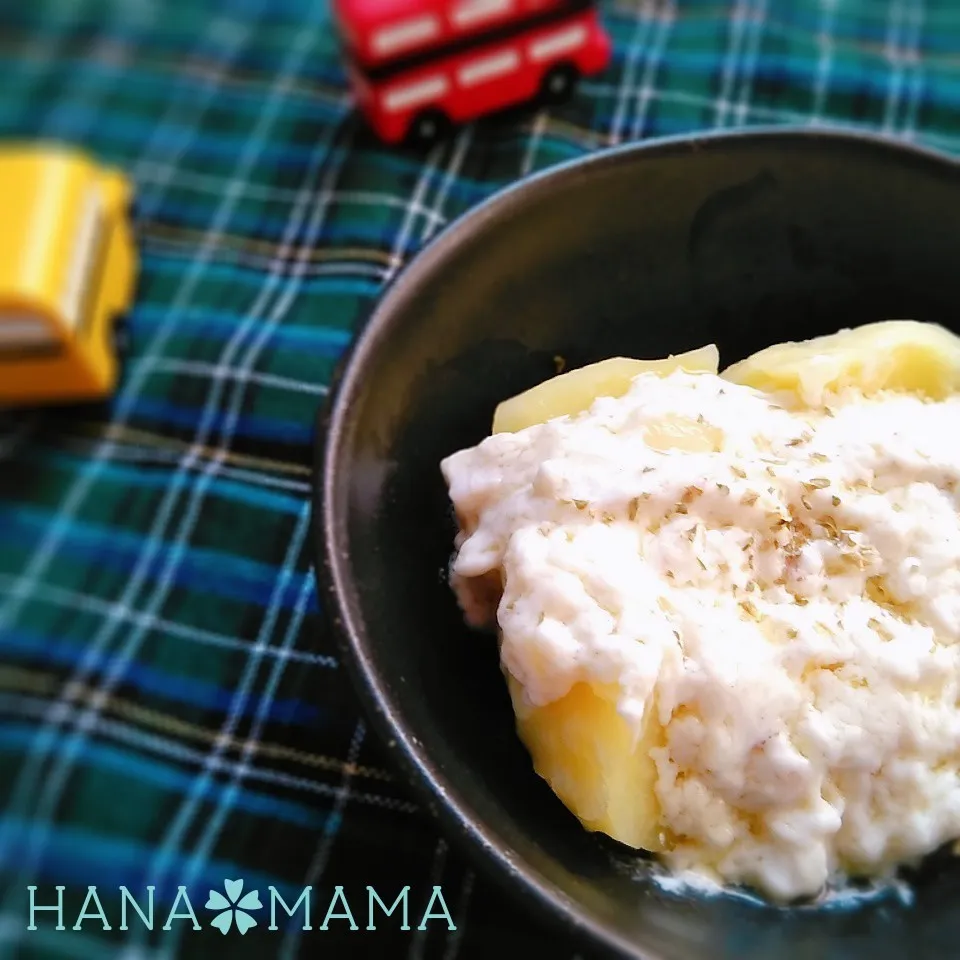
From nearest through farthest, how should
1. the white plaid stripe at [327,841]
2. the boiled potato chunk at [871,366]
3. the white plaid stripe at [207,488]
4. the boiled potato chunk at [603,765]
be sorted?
1. the boiled potato chunk at [603,765]
2. the boiled potato chunk at [871,366]
3. the white plaid stripe at [327,841]
4. the white plaid stripe at [207,488]

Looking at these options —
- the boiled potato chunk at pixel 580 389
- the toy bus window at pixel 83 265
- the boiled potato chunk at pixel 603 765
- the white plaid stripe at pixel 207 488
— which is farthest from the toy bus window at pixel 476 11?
the boiled potato chunk at pixel 603 765

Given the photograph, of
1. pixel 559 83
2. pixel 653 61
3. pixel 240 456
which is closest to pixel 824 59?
pixel 653 61

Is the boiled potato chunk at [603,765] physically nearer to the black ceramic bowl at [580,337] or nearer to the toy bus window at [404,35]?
the black ceramic bowl at [580,337]

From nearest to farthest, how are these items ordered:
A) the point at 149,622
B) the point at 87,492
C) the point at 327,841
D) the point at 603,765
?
→ the point at 603,765
the point at 327,841
the point at 149,622
the point at 87,492

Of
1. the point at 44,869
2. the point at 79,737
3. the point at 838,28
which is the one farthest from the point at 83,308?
the point at 838,28

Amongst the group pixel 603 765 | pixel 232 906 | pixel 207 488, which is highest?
pixel 603 765

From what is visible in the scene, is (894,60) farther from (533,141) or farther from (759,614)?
(759,614)

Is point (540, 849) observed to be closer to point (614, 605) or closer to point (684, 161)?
point (614, 605)
